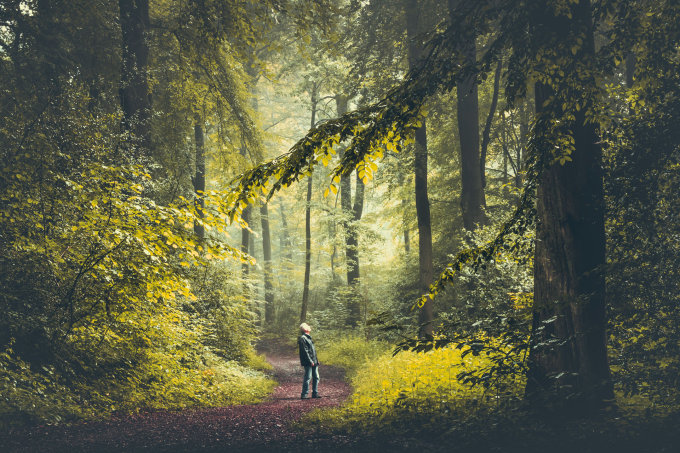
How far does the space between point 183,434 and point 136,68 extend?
25.9 feet

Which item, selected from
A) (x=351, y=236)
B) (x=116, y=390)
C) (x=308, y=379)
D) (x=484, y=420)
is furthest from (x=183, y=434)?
(x=351, y=236)

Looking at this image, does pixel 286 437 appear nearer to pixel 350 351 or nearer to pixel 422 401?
pixel 422 401

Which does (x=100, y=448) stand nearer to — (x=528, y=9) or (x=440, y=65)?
(x=440, y=65)

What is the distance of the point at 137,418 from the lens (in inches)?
241

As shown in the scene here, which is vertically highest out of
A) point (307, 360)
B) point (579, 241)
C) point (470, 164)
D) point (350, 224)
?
point (350, 224)

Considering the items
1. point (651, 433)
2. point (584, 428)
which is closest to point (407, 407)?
point (584, 428)

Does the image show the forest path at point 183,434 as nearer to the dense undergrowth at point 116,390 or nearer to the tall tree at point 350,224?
the dense undergrowth at point 116,390

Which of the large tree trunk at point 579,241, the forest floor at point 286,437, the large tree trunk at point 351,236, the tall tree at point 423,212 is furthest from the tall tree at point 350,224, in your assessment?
the large tree trunk at point 579,241

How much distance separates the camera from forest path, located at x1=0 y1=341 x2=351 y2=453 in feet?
15.6

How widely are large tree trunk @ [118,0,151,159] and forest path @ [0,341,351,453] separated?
561cm

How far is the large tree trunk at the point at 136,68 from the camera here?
30.0 feet

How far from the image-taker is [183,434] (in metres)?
5.41

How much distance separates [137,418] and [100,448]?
57.6 inches

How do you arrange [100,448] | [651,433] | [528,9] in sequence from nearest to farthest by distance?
[651,433]
[528,9]
[100,448]
